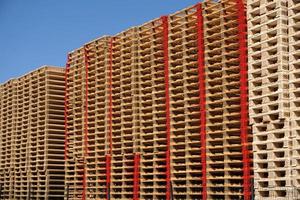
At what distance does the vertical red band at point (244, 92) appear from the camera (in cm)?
2527

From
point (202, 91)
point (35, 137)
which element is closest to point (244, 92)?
point (202, 91)

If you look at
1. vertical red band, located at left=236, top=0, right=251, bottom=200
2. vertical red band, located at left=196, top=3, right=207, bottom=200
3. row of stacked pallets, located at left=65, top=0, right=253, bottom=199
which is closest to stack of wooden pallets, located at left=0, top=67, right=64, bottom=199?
row of stacked pallets, located at left=65, top=0, right=253, bottom=199

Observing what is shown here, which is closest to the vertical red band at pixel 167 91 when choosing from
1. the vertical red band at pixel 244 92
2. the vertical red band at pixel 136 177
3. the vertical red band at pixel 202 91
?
the vertical red band at pixel 202 91

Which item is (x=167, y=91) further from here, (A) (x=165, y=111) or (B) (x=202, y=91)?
(B) (x=202, y=91)

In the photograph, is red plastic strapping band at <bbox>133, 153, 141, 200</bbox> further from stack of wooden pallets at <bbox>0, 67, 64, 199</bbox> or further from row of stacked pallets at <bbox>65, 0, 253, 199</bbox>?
stack of wooden pallets at <bbox>0, 67, 64, 199</bbox>

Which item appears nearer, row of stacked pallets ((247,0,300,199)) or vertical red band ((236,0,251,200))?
row of stacked pallets ((247,0,300,199))

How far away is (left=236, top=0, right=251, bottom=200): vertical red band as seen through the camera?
25266mm

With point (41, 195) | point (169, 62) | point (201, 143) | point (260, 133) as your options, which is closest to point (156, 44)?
point (169, 62)

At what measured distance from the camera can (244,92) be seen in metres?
25.8

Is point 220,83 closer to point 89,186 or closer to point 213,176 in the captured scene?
point 213,176

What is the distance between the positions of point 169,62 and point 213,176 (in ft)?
22.9

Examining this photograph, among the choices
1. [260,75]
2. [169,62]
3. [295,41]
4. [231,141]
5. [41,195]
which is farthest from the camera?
[41,195]

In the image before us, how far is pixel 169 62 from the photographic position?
30.5m

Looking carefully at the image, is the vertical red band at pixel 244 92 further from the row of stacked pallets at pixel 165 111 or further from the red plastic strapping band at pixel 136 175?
the red plastic strapping band at pixel 136 175
